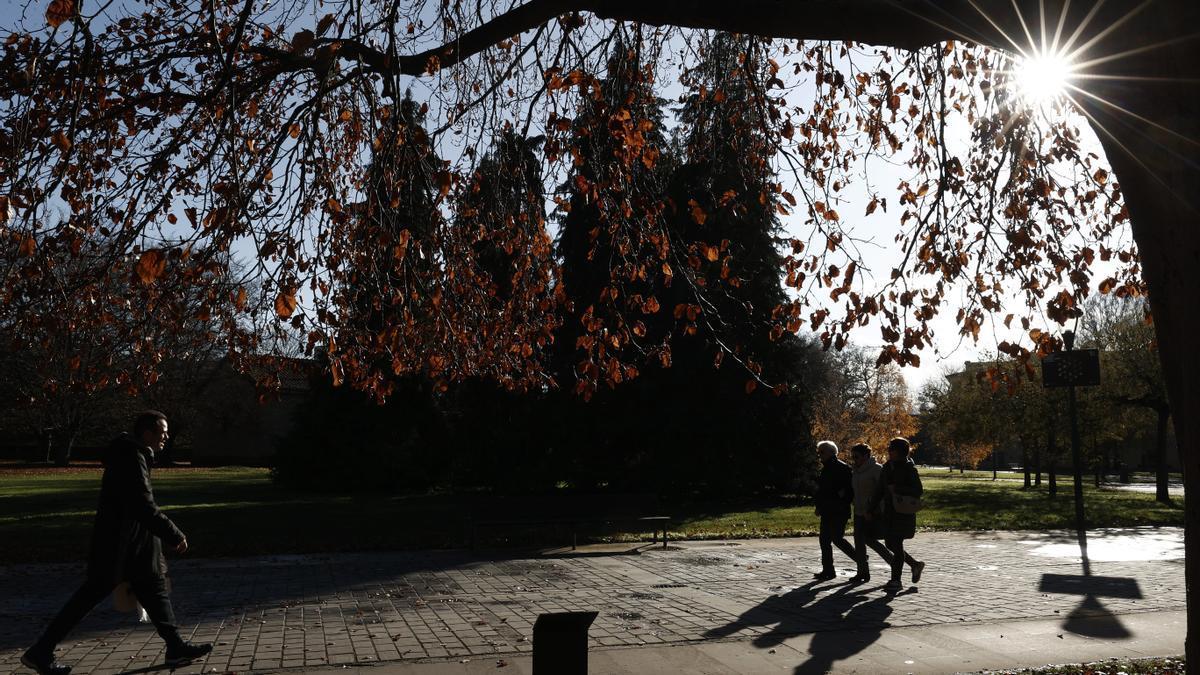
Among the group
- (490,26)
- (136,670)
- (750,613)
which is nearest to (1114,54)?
(490,26)

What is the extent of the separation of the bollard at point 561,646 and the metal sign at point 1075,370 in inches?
557

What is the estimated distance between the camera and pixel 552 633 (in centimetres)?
403

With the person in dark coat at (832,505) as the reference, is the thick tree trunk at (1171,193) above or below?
above

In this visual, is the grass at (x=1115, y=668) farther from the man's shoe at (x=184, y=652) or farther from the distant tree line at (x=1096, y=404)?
the distant tree line at (x=1096, y=404)

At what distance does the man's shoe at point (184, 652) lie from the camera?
21.0ft

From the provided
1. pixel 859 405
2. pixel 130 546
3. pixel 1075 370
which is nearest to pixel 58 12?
pixel 130 546

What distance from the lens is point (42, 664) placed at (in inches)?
235

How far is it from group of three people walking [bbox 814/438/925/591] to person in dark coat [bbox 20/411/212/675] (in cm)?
717

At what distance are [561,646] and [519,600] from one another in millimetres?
5404

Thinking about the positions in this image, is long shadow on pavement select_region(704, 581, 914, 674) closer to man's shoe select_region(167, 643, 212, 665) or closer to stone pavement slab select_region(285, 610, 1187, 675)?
stone pavement slab select_region(285, 610, 1187, 675)

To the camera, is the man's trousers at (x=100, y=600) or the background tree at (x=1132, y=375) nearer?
the man's trousers at (x=100, y=600)

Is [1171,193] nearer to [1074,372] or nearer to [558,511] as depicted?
[558,511]

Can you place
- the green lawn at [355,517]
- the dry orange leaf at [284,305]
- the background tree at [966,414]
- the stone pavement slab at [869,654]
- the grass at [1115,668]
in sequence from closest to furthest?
the dry orange leaf at [284,305] → the grass at [1115,668] → the stone pavement slab at [869,654] → the green lawn at [355,517] → the background tree at [966,414]

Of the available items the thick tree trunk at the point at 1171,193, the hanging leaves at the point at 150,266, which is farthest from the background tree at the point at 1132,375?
the hanging leaves at the point at 150,266
